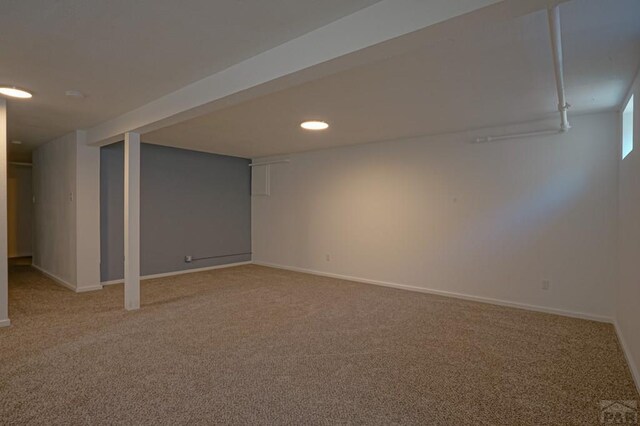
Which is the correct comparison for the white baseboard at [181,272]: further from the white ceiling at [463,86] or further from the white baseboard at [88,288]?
the white ceiling at [463,86]

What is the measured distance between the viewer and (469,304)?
4766 millimetres

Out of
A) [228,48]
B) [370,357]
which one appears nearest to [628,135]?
[370,357]

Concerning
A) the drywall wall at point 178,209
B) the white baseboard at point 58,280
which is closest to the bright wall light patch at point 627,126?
the drywall wall at point 178,209

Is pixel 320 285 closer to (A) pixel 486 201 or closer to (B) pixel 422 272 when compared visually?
(B) pixel 422 272

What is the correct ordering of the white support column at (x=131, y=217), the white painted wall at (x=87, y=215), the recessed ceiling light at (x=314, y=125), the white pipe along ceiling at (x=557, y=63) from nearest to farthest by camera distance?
the white pipe along ceiling at (x=557, y=63)
the white support column at (x=131, y=217)
the recessed ceiling light at (x=314, y=125)
the white painted wall at (x=87, y=215)

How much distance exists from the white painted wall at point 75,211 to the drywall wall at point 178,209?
0.45 m

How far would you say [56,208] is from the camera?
593 centimetres

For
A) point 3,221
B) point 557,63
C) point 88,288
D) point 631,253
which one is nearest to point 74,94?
point 3,221

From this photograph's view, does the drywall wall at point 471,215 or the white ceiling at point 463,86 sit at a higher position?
the white ceiling at point 463,86

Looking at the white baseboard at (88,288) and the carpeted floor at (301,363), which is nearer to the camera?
the carpeted floor at (301,363)

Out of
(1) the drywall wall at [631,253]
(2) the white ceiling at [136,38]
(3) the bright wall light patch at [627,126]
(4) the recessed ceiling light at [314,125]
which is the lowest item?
(1) the drywall wall at [631,253]

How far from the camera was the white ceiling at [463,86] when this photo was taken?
2184mm

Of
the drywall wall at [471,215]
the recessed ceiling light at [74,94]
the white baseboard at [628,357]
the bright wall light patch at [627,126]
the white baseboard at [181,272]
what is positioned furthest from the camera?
the white baseboard at [181,272]

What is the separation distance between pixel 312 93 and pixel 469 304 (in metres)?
3.44
